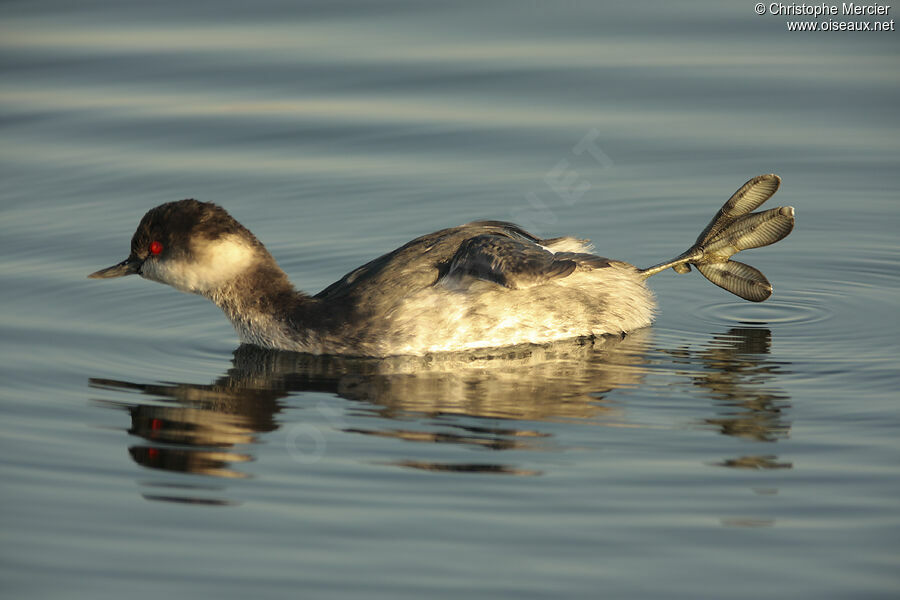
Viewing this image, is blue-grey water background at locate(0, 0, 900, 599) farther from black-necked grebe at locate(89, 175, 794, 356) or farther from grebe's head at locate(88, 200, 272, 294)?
grebe's head at locate(88, 200, 272, 294)

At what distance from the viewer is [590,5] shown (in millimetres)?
17281

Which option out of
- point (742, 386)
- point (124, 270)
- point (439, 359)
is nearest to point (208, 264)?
point (124, 270)

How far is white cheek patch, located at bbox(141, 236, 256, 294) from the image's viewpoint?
988 cm

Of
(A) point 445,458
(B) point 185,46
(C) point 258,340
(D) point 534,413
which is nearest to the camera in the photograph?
(A) point 445,458

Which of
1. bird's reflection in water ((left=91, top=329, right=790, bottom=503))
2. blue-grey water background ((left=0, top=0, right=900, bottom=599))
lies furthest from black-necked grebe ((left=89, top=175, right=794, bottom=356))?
blue-grey water background ((left=0, top=0, right=900, bottom=599))

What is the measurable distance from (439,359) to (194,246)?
6.22 feet

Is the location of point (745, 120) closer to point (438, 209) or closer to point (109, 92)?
point (438, 209)

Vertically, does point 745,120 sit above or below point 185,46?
below

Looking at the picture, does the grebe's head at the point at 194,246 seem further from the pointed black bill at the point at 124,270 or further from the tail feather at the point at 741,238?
the tail feather at the point at 741,238

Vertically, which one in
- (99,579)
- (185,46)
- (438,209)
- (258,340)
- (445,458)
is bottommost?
(99,579)

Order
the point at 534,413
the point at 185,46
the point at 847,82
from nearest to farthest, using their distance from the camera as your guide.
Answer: the point at 534,413 → the point at 847,82 → the point at 185,46

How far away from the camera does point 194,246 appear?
9.86m

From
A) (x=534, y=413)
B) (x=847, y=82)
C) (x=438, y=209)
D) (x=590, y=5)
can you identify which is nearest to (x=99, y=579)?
(x=534, y=413)

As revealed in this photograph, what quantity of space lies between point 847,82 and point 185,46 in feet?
24.9
